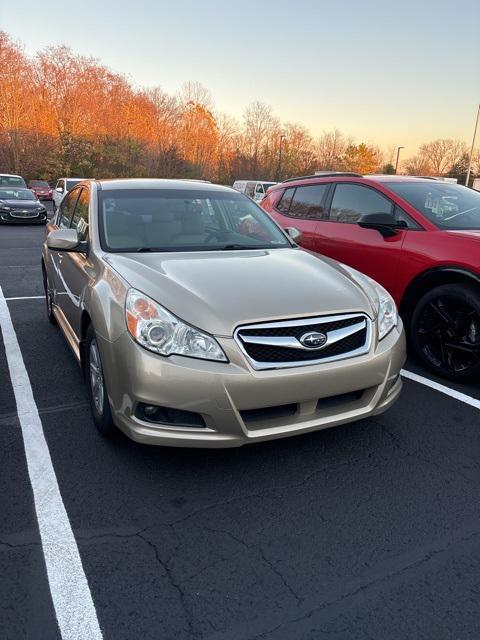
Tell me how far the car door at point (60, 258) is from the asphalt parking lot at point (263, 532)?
1.20 meters

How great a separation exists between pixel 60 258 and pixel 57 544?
2863mm

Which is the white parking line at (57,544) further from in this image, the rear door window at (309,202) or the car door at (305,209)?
the rear door window at (309,202)

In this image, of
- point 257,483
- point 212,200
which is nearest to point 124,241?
point 212,200

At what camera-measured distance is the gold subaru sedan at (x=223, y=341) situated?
2.51 metres

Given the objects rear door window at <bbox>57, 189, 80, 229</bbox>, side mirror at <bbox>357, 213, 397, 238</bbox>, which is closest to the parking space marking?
side mirror at <bbox>357, 213, 397, 238</bbox>

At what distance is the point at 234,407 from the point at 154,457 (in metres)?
0.80

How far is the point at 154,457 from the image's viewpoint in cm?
297

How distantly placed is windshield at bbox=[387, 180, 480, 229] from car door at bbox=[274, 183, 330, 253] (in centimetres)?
94

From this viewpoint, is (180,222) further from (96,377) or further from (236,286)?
(96,377)

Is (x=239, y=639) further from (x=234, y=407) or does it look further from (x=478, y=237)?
(x=478, y=237)

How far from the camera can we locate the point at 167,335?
259 centimetres

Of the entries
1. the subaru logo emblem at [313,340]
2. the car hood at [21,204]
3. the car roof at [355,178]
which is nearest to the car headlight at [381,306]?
the subaru logo emblem at [313,340]

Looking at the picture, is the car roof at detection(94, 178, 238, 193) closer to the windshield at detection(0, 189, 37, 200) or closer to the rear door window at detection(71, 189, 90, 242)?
the rear door window at detection(71, 189, 90, 242)

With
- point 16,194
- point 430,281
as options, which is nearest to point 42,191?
point 16,194
